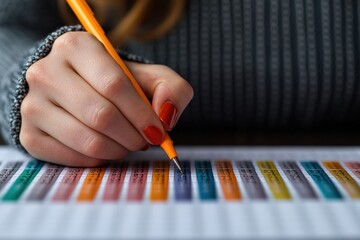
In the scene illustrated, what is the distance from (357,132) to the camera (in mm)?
715

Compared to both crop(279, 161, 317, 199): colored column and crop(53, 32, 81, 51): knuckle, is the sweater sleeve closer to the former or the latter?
crop(53, 32, 81, 51): knuckle

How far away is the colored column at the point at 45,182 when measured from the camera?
0.38m

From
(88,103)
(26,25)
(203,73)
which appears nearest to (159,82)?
(88,103)

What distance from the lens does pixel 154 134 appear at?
45 centimetres

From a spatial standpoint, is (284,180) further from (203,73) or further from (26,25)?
(26,25)

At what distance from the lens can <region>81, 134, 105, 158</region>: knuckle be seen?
0.46 metres

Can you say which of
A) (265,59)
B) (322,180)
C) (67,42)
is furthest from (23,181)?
(265,59)

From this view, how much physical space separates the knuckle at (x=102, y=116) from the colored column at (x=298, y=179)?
0.15 m

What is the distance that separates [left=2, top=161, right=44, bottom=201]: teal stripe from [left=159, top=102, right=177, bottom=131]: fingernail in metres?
0.11

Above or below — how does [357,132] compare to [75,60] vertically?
below

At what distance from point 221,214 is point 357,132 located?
428mm

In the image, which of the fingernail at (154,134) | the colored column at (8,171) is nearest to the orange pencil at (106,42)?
the fingernail at (154,134)

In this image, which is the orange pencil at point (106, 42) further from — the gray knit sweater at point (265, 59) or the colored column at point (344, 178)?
the gray knit sweater at point (265, 59)

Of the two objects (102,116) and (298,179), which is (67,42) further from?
(298,179)
